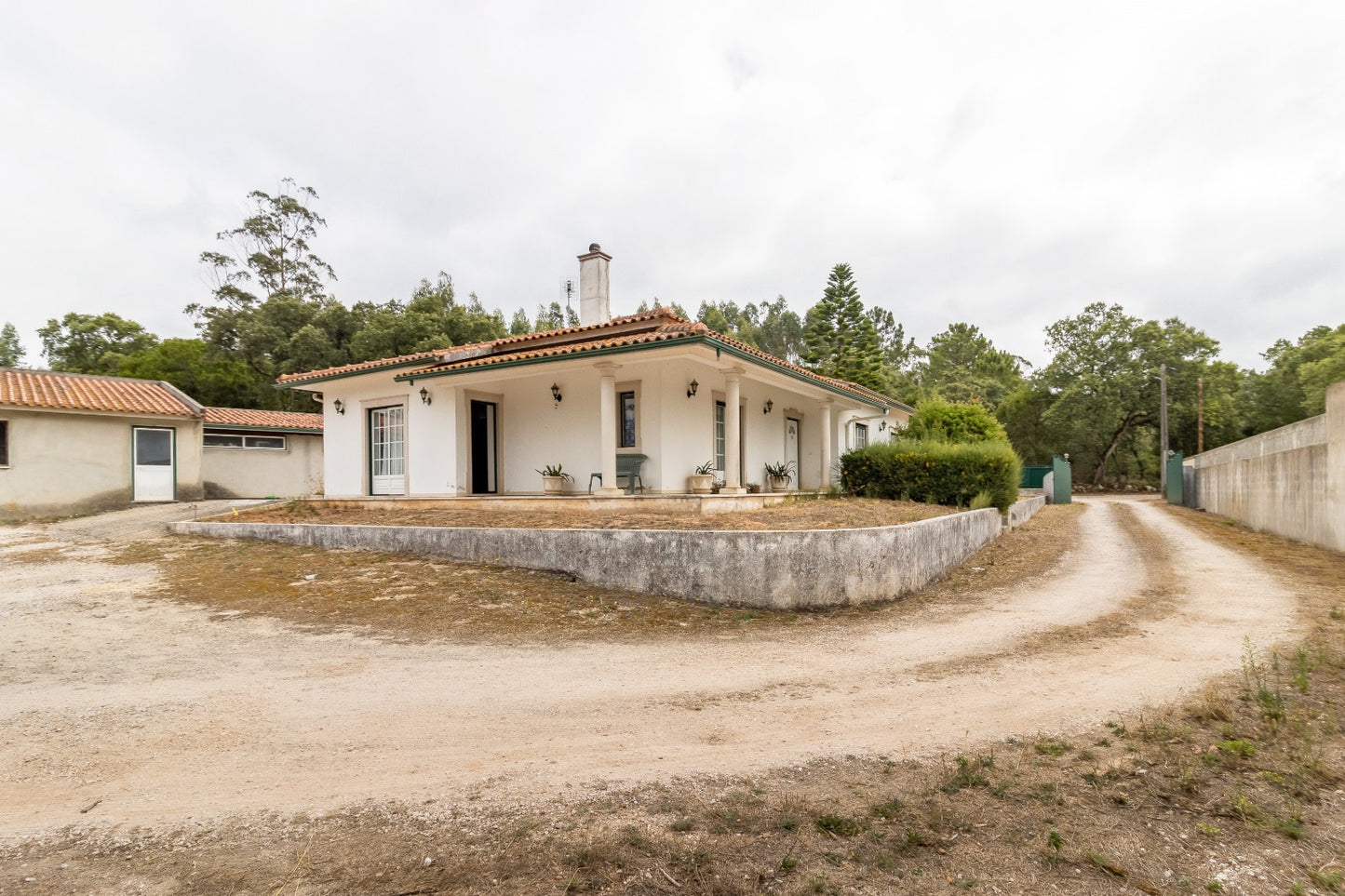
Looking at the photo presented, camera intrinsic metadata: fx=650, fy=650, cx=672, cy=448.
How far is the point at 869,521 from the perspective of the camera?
30.6 feet

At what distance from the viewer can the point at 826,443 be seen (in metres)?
15.2

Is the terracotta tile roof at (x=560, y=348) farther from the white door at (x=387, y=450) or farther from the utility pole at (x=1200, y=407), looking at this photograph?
the utility pole at (x=1200, y=407)

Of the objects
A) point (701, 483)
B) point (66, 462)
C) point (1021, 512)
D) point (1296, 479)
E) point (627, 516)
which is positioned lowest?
point (1021, 512)

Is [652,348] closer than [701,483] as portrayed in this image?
Yes

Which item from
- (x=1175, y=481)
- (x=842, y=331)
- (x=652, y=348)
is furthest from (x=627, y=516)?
(x=842, y=331)

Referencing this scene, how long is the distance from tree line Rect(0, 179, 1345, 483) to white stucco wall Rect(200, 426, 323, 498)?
716cm

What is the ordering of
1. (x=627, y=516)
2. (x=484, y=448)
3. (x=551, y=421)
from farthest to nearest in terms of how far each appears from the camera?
(x=484, y=448), (x=551, y=421), (x=627, y=516)

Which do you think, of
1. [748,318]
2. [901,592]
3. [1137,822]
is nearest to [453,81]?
[901,592]

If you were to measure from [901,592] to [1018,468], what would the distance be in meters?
8.66

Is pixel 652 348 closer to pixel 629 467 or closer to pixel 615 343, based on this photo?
pixel 615 343

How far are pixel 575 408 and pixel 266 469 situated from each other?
44.7ft

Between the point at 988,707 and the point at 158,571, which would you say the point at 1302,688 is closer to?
the point at 988,707

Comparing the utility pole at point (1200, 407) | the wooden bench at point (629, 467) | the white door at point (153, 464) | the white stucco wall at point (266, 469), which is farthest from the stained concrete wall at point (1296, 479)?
the white door at point (153, 464)

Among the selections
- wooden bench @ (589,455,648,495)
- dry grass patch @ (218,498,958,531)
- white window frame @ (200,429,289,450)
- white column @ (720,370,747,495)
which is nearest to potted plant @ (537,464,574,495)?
wooden bench @ (589,455,648,495)
